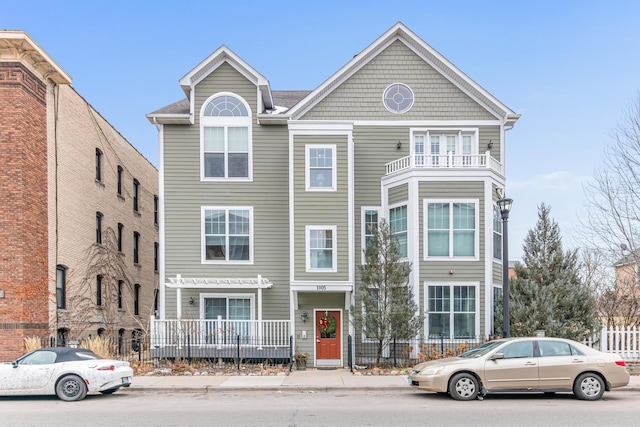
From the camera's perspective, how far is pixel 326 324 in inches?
814

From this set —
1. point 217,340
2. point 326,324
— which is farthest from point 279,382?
point 326,324

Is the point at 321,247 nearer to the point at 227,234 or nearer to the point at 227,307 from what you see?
the point at 227,234

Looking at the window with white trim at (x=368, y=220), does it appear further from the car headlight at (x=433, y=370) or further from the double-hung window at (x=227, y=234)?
the car headlight at (x=433, y=370)

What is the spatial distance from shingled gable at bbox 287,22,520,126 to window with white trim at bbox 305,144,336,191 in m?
2.15

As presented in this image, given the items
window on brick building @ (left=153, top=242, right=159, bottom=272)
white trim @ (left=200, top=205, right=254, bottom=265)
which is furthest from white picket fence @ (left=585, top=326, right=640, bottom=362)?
window on brick building @ (left=153, top=242, right=159, bottom=272)

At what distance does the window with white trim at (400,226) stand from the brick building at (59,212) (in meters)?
9.57

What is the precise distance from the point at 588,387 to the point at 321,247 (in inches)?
388

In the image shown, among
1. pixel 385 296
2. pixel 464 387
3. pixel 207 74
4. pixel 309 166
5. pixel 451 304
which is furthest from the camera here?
pixel 207 74

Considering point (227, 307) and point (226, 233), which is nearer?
point (227, 307)

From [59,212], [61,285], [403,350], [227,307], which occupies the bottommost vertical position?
[403,350]

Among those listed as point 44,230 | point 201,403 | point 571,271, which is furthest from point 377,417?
point 44,230

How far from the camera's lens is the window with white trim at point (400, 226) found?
2062cm

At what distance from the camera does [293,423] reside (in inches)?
406

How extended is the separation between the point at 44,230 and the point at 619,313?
21.4m
